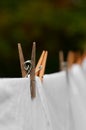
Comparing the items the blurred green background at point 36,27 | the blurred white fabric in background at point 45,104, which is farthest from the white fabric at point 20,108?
the blurred green background at point 36,27

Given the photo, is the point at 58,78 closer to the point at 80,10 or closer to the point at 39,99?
the point at 39,99

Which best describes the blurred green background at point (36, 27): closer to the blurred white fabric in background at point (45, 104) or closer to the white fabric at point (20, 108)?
the blurred white fabric in background at point (45, 104)

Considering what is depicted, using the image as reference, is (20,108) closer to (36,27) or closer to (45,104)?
(45,104)

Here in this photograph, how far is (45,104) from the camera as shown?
11.0 feet

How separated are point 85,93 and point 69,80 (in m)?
0.58

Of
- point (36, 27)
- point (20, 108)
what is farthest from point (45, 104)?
point (36, 27)

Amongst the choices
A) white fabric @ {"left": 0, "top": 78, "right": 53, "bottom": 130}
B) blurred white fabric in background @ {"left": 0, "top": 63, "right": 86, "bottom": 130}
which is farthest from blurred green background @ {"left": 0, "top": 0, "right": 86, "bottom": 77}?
white fabric @ {"left": 0, "top": 78, "right": 53, "bottom": 130}

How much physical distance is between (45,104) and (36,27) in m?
9.57

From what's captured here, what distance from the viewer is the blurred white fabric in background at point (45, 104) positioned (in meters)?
2.92

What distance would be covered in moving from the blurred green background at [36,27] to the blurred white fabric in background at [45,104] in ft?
24.7

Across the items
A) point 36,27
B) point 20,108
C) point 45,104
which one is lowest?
point 36,27

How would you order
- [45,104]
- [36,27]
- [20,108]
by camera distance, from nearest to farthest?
[20,108] < [45,104] < [36,27]

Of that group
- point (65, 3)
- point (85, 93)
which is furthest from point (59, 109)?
point (65, 3)

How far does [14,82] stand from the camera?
2.99 m
